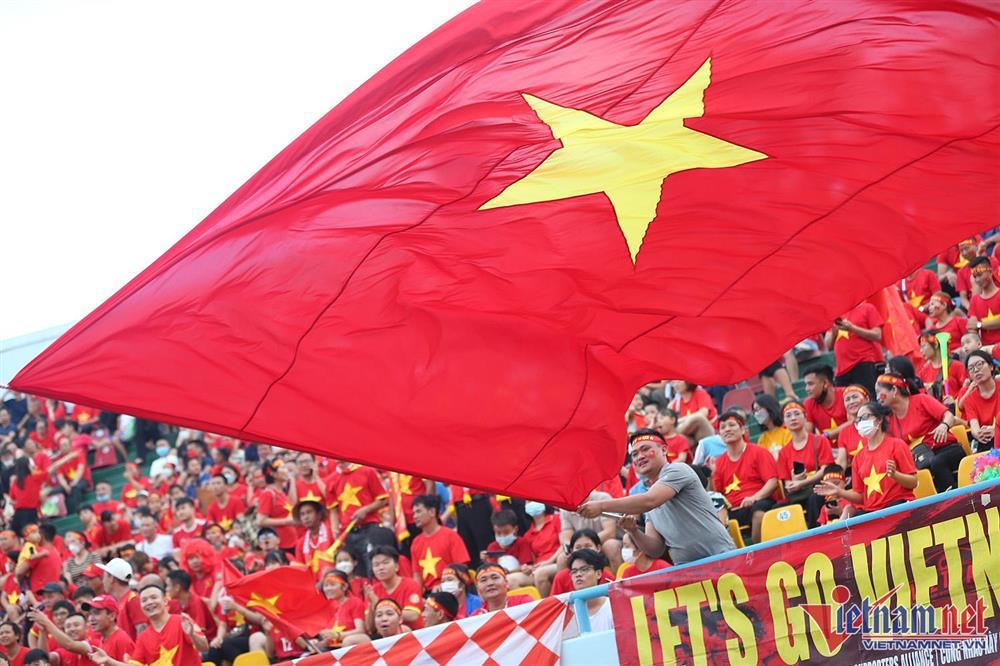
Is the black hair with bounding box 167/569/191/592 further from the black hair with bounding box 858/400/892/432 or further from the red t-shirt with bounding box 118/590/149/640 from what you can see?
the black hair with bounding box 858/400/892/432

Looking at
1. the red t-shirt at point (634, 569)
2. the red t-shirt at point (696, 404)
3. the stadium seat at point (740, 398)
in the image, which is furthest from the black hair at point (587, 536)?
the stadium seat at point (740, 398)

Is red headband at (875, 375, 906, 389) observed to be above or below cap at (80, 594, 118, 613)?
above

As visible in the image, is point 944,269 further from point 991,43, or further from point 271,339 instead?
point 271,339

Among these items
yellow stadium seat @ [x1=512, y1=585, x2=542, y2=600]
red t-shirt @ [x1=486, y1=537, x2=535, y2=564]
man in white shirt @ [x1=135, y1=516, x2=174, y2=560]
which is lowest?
man in white shirt @ [x1=135, y1=516, x2=174, y2=560]

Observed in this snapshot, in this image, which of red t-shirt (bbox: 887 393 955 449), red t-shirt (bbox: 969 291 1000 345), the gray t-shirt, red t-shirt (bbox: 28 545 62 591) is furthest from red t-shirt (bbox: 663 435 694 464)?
red t-shirt (bbox: 28 545 62 591)

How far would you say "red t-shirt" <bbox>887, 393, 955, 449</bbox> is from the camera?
34.8 ft

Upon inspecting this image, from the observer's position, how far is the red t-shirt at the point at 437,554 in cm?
1177

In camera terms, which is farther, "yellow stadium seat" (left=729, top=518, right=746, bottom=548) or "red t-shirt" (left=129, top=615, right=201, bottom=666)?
"red t-shirt" (left=129, top=615, right=201, bottom=666)

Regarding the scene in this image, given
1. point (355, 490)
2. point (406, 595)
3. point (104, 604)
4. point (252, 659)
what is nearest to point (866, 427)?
point (406, 595)

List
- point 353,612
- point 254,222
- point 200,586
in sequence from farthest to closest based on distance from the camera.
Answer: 1. point 200,586
2. point 353,612
3. point 254,222

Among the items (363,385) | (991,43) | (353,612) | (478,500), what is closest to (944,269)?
(478,500)

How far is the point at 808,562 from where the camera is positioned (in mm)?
7332

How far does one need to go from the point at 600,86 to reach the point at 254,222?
1751 millimetres

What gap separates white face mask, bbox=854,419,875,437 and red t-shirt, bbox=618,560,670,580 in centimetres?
205
